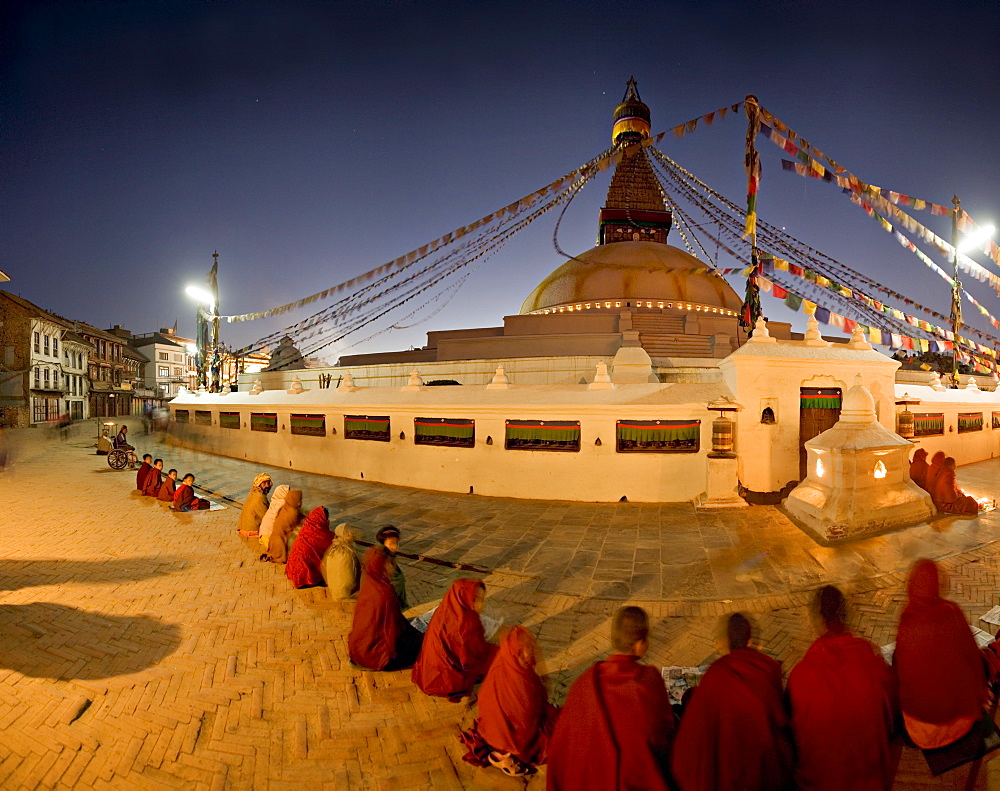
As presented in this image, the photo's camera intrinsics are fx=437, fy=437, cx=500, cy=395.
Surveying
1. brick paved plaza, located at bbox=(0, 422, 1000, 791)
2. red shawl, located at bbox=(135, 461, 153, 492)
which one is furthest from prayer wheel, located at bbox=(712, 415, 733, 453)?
red shawl, located at bbox=(135, 461, 153, 492)

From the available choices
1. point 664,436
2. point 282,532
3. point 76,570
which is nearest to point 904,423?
point 664,436

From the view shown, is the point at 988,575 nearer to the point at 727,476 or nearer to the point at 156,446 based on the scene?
the point at 727,476

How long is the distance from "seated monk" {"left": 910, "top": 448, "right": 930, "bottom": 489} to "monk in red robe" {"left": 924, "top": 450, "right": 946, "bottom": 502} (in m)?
0.11

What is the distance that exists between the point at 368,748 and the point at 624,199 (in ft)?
88.5

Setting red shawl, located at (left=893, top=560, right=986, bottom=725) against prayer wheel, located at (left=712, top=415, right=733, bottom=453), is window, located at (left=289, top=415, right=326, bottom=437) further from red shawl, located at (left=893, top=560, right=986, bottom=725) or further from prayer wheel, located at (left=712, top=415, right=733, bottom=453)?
red shawl, located at (left=893, top=560, right=986, bottom=725)

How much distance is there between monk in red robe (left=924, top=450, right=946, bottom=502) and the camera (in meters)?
7.92

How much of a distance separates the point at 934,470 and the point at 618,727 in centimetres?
948

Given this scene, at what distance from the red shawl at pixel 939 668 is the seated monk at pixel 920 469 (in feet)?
24.5

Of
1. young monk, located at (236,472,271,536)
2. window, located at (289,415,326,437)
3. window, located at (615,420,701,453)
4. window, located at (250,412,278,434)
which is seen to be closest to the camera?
young monk, located at (236,472,271,536)

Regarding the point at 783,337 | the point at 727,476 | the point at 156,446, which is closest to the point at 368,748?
the point at 727,476

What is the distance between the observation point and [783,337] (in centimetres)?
1702

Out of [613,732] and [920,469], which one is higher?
[920,469]

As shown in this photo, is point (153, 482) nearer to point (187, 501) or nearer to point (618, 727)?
point (187, 501)

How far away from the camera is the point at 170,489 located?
8.98 m
